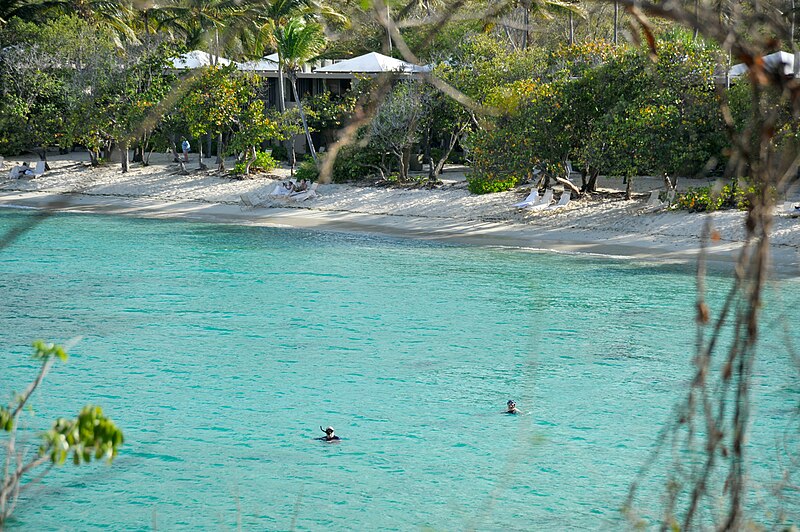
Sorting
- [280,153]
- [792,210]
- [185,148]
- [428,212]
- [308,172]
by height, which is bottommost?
[428,212]

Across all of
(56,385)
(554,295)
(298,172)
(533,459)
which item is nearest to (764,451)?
(533,459)

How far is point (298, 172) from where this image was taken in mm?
32438

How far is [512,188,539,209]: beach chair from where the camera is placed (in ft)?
89.5

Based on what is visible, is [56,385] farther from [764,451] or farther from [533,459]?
[764,451]

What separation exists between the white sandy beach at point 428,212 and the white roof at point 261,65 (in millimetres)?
3768

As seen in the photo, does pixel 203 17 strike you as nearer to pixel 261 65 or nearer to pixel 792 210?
pixel 261 65

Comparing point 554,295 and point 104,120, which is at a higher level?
point 104,120

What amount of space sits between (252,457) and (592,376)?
5342mm

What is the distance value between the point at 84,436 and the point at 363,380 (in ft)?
40.2

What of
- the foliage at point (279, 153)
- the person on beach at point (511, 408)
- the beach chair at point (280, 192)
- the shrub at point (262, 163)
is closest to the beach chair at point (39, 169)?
the shrub at point (262, 163)

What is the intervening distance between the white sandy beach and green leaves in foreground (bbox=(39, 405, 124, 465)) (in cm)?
1807

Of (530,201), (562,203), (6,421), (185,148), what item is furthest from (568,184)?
(6,421)

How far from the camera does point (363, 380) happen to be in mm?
14914

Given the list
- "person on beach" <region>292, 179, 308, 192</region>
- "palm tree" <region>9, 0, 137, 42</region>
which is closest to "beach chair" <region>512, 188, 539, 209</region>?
"person on beach" <region>292, 179, 308, 192</region>
